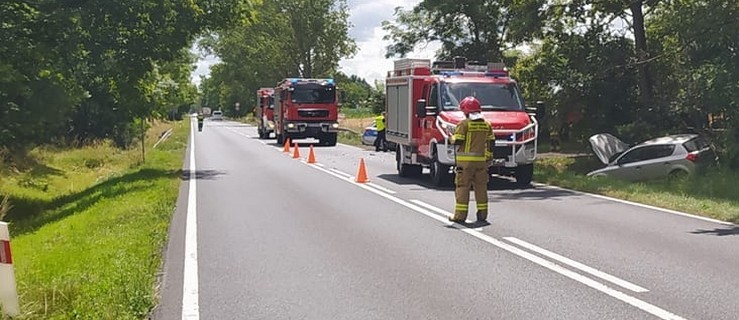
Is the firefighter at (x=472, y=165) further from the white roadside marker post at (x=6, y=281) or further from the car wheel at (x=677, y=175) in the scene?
the car wheel at (x=677, y=175)

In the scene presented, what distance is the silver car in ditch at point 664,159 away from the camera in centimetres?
1967

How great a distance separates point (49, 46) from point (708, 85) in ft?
55.6

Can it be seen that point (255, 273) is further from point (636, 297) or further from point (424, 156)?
point (424, 156)

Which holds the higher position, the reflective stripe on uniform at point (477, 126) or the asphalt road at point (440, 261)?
the reflective stripe on uniform at point (477, 126)

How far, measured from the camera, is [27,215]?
20906 mm

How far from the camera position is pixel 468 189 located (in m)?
11.9

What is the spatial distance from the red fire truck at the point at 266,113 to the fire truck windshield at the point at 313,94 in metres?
7.33

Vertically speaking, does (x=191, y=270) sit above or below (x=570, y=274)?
below

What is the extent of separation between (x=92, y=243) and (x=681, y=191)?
11629 mm

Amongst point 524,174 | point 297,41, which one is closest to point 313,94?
point 524,174

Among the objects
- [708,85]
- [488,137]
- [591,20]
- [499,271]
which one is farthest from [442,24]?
[499,271]

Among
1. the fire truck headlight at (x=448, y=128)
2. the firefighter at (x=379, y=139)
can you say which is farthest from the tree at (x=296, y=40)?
the fire truck headlight at (x=448, y=128)

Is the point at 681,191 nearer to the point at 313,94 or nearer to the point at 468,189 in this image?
the point at 468,189

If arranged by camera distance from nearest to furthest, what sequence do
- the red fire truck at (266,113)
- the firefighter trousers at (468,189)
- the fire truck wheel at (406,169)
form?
the firefighter trousers at (468,189) < the fire truck wheel at (406,169) < the red fire truck at (266,113)
